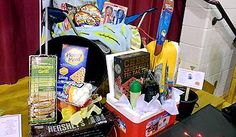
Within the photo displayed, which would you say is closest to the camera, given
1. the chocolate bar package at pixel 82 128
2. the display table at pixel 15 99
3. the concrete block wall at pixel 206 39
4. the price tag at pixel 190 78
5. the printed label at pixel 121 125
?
the chocolate bar package at pixel 82 128

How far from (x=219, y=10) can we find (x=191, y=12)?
0.20 metres

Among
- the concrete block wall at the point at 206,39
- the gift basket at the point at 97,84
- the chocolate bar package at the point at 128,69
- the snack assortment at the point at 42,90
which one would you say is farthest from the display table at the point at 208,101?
the snack assortment at the point at 42,90

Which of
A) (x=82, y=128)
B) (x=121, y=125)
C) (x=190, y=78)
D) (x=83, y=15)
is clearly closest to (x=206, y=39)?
(x=190, y=78)

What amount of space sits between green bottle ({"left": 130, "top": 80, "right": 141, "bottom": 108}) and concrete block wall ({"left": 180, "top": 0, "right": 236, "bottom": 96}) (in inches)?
45.3

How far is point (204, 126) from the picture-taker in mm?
784

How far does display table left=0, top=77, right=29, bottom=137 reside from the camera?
2.80 ft

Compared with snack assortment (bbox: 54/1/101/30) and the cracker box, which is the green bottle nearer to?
the cracker box

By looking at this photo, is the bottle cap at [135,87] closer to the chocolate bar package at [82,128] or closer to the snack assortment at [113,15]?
the chocolate bar package at [82,128]

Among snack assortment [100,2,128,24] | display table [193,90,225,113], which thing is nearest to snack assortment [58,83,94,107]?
snack assortment [100,2,128,24]

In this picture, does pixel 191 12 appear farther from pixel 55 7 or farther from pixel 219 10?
pixel 55 7

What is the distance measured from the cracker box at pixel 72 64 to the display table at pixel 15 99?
0.21m

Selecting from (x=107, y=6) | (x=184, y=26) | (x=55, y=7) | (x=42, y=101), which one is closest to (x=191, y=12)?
(x=184, y=26)

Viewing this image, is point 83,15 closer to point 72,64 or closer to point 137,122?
point 72,64

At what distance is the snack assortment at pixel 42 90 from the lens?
2.31 feet
